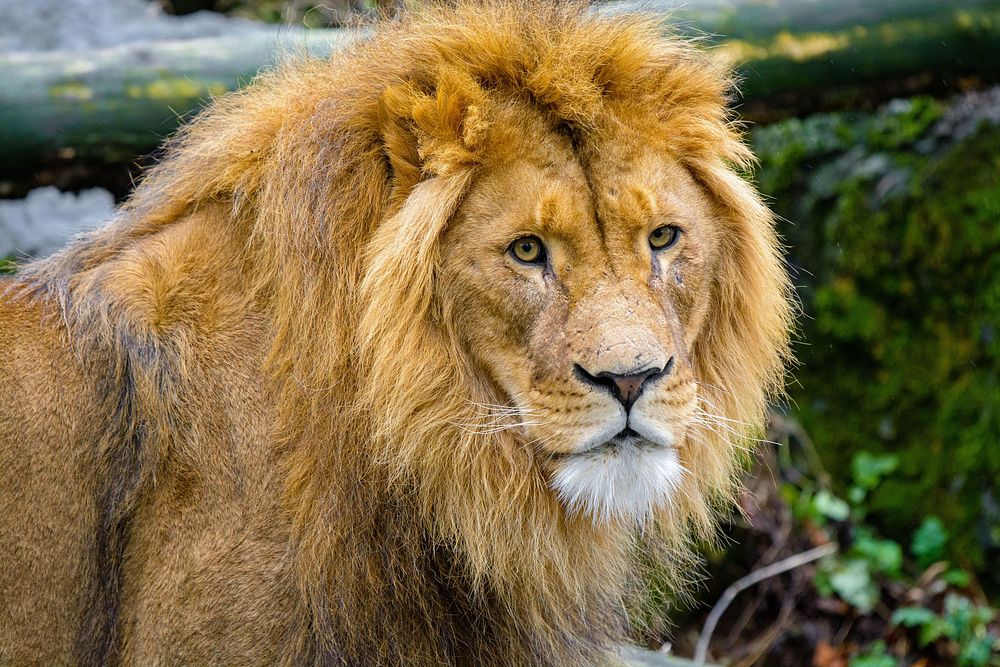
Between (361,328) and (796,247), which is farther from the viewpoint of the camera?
(796,247)

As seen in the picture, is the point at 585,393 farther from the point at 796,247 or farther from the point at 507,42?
the point at 796,247

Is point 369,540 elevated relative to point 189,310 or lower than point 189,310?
lower

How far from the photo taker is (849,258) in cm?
568

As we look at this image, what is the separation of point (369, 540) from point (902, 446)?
3746mm

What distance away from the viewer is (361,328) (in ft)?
8.43

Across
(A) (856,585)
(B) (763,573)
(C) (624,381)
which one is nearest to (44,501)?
(C) (624,381)

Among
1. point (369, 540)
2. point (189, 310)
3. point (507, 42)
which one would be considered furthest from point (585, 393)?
point (189, 310)

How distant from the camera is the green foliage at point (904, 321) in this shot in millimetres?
5336

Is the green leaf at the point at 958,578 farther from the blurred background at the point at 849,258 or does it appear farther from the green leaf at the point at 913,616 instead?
the green leaf at the point at 913,616

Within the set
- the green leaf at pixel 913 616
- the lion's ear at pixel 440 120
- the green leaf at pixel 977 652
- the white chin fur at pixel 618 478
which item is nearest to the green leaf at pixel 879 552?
the green leaf at pixel 913 616

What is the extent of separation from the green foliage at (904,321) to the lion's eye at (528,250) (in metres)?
3.12

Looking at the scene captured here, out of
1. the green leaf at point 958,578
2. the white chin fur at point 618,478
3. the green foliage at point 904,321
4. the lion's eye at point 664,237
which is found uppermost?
the lion's eye at point 664,237

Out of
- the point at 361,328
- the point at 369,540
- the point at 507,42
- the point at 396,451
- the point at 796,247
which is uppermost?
the point at 507,42

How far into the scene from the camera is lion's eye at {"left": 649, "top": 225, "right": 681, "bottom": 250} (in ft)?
8.59
